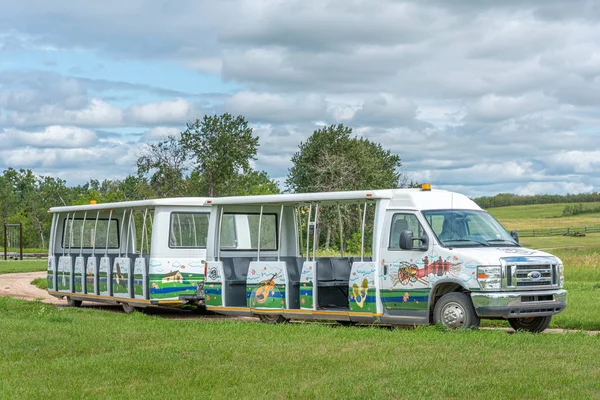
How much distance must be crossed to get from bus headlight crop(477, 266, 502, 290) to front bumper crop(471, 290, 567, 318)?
110 millimetres

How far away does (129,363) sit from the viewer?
39.9 ft

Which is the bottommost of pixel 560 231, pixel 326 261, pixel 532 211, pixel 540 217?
pixel 326 261

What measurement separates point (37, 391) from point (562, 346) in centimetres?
695

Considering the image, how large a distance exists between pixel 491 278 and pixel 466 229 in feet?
4.91

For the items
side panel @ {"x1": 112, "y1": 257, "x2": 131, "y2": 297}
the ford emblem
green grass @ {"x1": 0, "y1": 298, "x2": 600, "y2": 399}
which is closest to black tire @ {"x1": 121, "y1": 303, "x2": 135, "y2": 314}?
side panel @ {"x1": 112, "y1": 257, "x2": 131, "y2": 297}

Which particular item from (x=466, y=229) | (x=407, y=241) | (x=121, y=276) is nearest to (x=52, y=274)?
(x=121, y=276)

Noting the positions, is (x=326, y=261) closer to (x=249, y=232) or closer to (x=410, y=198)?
(x=249, y=232)

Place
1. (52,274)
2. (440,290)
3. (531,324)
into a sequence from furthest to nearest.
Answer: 1. (52,274)
2. (531,324)
3. (440,290)

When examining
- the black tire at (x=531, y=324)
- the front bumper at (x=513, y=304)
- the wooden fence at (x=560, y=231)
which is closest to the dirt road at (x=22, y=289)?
the black tire at (x=531, y=324)

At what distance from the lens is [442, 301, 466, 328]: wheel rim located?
599 inches

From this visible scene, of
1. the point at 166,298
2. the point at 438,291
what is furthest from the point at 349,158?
the point at 438,291

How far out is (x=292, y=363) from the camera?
39.2 ft

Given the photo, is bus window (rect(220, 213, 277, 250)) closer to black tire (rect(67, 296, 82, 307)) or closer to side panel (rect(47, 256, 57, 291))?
black tire (rect(67, 296, 82, 307))

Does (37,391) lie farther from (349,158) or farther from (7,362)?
(349,158)
